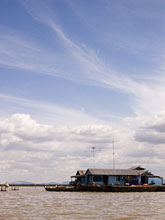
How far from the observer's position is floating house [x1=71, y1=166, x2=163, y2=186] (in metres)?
72.2

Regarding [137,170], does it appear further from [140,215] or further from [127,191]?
[140,215]

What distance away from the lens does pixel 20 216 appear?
28172 mm

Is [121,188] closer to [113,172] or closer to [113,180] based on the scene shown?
[113,180]

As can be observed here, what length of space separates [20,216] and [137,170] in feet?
174

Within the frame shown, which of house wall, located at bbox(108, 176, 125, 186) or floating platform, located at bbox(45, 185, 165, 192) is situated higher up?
house wall, located at bbox(108, 176, 125, 186)

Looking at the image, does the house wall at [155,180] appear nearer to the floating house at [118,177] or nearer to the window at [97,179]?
the floating house at [118,177]

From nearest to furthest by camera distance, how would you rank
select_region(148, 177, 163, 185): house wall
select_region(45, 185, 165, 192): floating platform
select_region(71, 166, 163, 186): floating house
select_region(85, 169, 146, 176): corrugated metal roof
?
select_region(45, 185, 165, 192): floating platform < select_region(71, 166, 163, 186): floating house < select_region(85, 169, 146, 176): corrugated metal roof < select_region(148, 177, 163, 185): house wall

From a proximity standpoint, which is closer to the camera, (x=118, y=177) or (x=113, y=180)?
(x=113, y=180)

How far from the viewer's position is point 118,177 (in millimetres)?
73312

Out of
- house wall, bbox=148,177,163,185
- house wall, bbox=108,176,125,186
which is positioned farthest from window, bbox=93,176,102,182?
house wall, bbox=148,177,163,185

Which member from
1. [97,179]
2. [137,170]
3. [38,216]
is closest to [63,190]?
[97,179]

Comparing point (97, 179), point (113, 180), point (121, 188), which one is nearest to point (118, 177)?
point (113, 180)

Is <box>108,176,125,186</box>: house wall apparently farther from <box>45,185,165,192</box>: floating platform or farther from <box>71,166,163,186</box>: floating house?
<box>45,185,165,192</box>: floating platform

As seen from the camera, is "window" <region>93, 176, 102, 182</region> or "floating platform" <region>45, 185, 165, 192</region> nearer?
"floating platform" <region>45, 185, 165, 192</region>
